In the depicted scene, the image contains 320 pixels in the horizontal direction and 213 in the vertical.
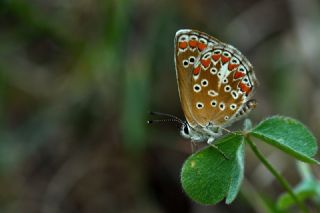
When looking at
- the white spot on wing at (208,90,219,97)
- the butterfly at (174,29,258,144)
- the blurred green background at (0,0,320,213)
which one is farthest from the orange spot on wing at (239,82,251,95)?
the blurred green background at (0,0,320,213)

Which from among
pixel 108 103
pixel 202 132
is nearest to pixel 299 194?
pixel 202 132

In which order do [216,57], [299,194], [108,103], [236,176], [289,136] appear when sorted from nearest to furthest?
[236,176] < [289,136] < [299,194] < [216,57] < [108,103]

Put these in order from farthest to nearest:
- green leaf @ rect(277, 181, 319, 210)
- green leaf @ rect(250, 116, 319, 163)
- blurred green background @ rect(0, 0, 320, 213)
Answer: blurred green background @ rect(0, 0, 320, 213), green leaf @ rect(277, 181, 319, 210), green leaf @ rect(250, 116, 319, 163)

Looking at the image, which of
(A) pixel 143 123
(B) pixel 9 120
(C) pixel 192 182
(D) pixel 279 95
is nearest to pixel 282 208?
(C) pixel 192 182

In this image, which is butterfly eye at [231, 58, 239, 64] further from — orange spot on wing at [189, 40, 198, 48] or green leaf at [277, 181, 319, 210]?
green leaf at [277, 181, 319, 210]

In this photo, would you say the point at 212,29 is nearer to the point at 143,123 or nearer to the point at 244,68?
the point at 143,123

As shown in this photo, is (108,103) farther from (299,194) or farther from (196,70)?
(299,194)
